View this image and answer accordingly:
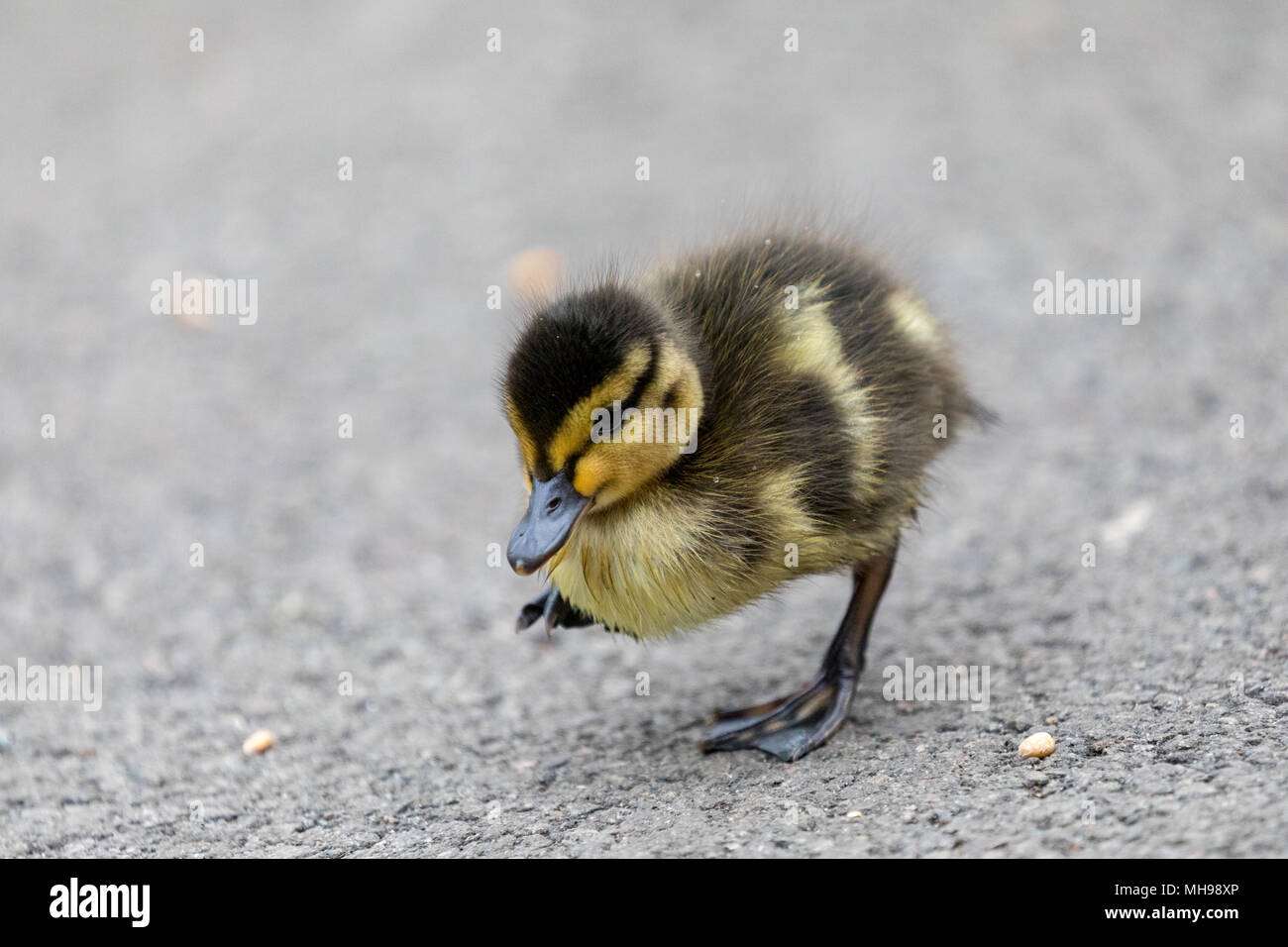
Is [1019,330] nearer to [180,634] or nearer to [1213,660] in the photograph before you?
[1213,660]

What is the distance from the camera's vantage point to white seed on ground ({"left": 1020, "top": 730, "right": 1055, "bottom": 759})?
3051 millimetres

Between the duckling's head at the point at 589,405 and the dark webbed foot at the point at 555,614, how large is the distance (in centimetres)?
45

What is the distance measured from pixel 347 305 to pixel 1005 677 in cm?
447

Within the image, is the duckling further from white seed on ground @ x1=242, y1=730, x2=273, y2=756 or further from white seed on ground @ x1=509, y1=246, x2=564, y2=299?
white seed on ground @ x1=509, y1=246, x2=564, y2=299

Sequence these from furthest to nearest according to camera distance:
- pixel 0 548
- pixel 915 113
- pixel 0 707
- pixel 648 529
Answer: pixel 915 113, pixel 0 548, pixel 0 707, pixel 648 529

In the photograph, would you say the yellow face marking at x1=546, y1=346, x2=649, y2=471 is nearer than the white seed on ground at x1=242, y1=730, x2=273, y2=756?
Yes

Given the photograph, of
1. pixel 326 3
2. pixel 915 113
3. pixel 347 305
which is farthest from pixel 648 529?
pixel 326 3

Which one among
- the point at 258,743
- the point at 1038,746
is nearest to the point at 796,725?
the point at 1038,746

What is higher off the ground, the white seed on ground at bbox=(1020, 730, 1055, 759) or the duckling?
the duckling

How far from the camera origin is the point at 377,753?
3809 millimetres

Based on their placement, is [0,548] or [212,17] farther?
[212,17]

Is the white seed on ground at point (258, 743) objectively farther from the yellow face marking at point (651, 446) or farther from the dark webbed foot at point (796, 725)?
the yellow face marking at point (651, 446)

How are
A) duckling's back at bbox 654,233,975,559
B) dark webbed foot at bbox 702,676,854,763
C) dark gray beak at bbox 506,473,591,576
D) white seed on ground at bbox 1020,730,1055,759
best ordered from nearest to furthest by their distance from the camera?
dark gray beak at bbox 506,473,591,576, white seed on ground at bbox 1020,730,1055,759, duckling's back at bbox 654,233,975,559, dark webbed foot at bbox 702,676,854,763

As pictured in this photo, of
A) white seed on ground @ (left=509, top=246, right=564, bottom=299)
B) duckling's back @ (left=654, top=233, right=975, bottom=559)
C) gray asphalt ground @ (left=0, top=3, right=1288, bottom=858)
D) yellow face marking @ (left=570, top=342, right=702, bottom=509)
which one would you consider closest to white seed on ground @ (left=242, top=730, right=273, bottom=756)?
gray asphalt ground @ (left=0, top=3, right=1288, bottom=858)
